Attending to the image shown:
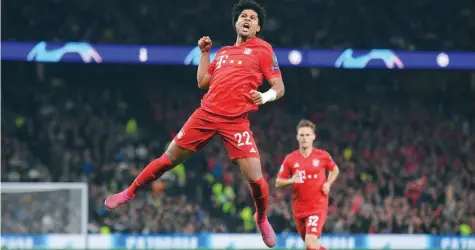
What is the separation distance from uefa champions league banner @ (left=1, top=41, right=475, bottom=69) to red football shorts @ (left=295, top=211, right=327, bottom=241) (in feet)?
26.8

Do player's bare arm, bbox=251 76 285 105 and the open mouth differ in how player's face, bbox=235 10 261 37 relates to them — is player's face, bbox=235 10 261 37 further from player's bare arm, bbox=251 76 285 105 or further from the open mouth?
player's bare arm, bbox=251 76 285 105

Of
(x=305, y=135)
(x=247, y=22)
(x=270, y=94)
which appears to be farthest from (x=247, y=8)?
(x=305, y=135)

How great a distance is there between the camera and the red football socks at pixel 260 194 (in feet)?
30.3

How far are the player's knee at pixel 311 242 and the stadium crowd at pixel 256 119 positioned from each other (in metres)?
7.73

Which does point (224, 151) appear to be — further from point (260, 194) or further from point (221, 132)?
point (221, 132)

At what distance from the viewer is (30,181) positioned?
20875 mm

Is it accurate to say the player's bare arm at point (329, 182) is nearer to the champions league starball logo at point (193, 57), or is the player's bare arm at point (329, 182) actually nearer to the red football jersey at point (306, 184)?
the red football jersey at point (306, 184)

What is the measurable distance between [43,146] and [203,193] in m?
3.40

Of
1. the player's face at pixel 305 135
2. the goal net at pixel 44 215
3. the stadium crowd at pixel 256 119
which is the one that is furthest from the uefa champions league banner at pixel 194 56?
the player's face at pixel 305 135

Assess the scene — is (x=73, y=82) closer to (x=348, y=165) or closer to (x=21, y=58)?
(x=21, y=58)

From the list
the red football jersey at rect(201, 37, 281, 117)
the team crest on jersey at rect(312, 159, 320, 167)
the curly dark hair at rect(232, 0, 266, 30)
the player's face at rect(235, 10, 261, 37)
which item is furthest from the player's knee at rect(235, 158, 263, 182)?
the team crest on jersey at rect(312, 159, 320, 167)

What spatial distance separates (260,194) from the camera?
941 cm

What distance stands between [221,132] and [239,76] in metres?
0.49

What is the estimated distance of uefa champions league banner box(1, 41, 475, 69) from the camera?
20.1 metres
